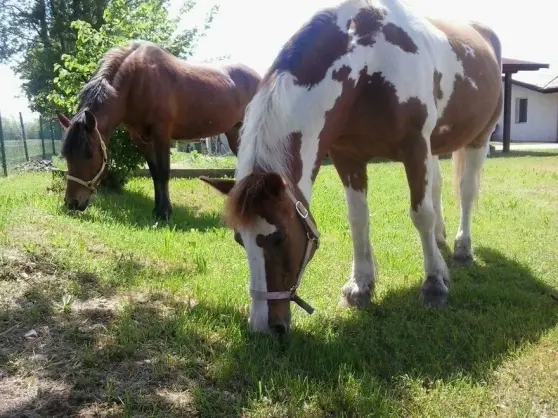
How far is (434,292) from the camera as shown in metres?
3.70

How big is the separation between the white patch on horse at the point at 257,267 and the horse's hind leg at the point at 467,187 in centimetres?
275

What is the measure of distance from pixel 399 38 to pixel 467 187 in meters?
2.23

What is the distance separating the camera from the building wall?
2700 centimetres

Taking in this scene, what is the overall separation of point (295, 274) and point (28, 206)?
12.8ft

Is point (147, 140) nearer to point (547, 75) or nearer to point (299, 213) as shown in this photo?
point (299, 213)

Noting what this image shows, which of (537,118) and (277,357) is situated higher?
(277,357)

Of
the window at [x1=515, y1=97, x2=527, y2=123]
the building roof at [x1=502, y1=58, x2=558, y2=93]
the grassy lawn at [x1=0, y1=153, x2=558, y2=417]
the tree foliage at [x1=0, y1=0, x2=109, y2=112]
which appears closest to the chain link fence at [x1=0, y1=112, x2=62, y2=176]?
the tree foliage at [x1=0, y1=0, x2=109, y2=112]

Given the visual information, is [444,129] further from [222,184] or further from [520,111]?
[520,111]

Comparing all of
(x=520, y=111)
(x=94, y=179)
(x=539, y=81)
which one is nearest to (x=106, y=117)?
(x=94, y=179)

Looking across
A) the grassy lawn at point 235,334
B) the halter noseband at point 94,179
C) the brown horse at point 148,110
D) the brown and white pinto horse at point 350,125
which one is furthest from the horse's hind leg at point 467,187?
the halter noseband at point 94,179

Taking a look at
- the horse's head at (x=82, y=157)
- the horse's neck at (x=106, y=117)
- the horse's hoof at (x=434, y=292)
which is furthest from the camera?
the horse's neck at (x=106, y=117)

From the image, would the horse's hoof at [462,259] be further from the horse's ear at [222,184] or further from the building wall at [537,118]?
the building wall at [537,118]

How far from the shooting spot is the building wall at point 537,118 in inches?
1063

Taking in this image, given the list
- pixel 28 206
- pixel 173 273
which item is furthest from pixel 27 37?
pixel 173 273
